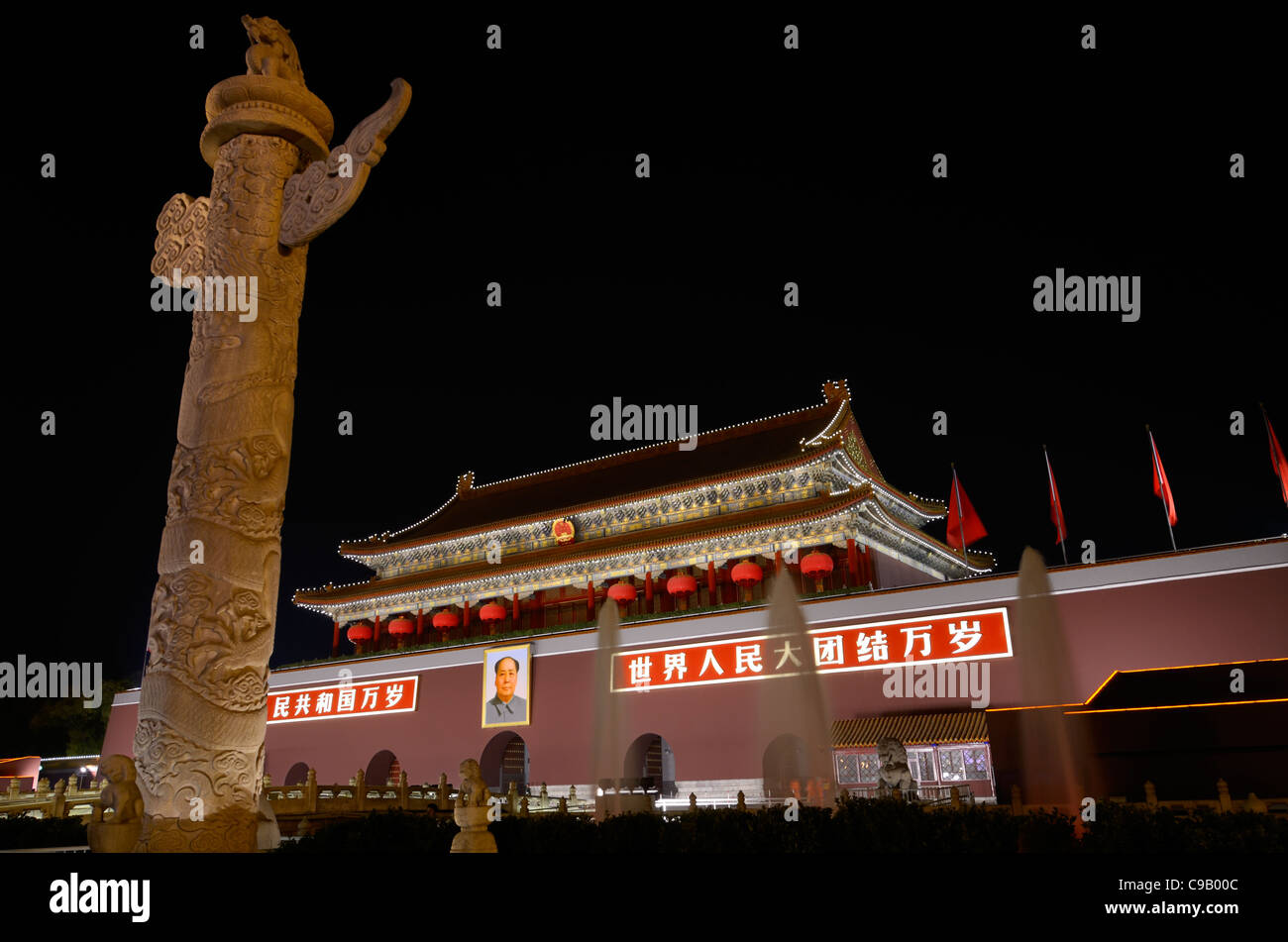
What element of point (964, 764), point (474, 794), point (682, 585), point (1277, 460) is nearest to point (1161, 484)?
point (1277, 460)

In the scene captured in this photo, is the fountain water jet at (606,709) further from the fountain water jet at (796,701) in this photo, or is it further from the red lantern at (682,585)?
the fountain water jet at (796,701)

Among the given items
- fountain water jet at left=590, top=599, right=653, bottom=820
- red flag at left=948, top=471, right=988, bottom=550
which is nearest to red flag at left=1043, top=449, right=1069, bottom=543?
red flag at left=948, top=471, right=988, bottom=550

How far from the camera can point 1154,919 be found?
3004mm

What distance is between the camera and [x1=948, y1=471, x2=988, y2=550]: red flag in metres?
18.6

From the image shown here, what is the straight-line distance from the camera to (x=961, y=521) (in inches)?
736

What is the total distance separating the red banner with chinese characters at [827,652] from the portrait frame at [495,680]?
239cm

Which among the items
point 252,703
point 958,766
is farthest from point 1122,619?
point 252,703

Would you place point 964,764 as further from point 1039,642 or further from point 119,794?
point 119,794

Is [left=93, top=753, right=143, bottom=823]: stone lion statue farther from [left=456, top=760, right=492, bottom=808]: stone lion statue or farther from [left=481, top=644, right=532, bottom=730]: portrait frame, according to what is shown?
[left=481, top=644, right=532, bottom=730]: portrait frame

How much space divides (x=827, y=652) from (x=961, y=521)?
477 centimetres

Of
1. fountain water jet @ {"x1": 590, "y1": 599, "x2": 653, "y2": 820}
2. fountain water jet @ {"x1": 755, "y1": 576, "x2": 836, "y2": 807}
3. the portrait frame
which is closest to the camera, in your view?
fountain water jet @ {"x1": 755, "y1": 576, "x2": 836, "y2": 807}

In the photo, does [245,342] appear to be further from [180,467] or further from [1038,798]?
[1038,798]

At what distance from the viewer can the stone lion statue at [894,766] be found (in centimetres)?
1130

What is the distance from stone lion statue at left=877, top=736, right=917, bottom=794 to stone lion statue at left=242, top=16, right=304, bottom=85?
1029 centimetres
